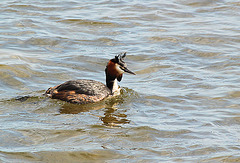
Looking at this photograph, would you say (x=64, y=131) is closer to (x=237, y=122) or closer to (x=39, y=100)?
(x=39, y=100)

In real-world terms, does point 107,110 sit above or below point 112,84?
below

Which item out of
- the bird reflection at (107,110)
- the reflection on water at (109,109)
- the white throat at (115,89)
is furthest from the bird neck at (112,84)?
the bird reflection at (107,110)

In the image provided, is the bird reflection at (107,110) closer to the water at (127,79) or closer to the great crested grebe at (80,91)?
the water at (127,79)

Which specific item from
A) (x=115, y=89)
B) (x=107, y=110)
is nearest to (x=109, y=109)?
(x=107, y=110)

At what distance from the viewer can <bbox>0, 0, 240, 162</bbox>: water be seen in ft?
24.4

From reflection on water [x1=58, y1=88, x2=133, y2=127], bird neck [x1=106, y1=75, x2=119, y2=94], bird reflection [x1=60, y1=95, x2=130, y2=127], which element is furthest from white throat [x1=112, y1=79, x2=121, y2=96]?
bird reflection [x1=60, y1=95, x2=130, y2=127]

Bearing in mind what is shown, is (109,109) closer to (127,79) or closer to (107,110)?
(107,110)

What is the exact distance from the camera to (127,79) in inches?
469

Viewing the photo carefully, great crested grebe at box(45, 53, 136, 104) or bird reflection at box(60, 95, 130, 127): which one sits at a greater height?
great crested grebe at box(45, 53, 136, 104)

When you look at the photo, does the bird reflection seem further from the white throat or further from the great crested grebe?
the white throat

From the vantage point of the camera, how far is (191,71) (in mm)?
12016

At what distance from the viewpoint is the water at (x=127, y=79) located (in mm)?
7441

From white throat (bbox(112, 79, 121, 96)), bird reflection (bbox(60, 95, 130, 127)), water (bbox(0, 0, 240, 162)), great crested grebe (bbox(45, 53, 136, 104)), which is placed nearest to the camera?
water (bbox(0, 0, 240, 162))

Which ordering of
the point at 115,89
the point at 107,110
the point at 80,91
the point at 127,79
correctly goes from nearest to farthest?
1. the point at 107,110
2. the point at 80,91
3. the point at 115,89
4. the point at 127,79
